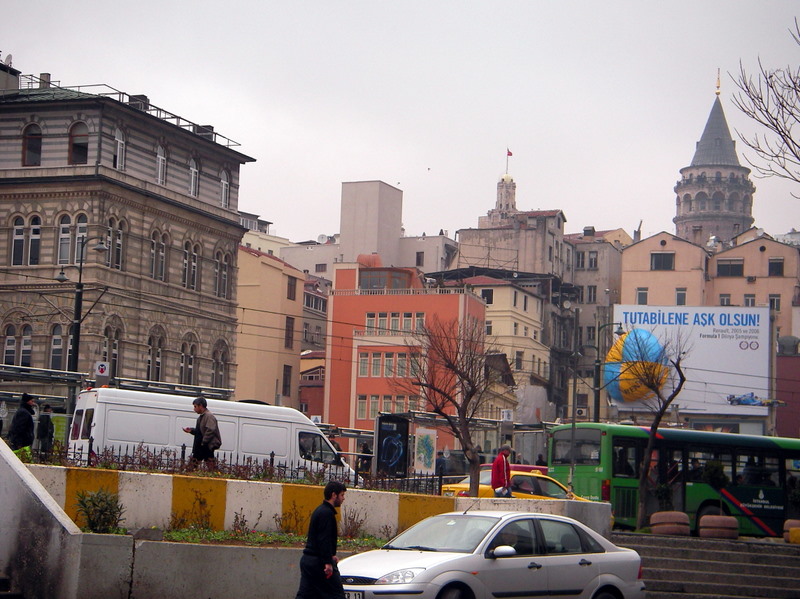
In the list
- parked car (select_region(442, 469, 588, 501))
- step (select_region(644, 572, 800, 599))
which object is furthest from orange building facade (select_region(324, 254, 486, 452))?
step (select_region(644, 572, 800, 599))

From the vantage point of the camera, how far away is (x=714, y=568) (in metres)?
20.2

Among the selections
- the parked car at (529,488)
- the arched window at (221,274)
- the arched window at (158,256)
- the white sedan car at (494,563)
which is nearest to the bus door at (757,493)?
the parked car at (529,488)

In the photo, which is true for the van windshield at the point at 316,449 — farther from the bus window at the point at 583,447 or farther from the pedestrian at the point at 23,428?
the pedestrian at the point at 23,428

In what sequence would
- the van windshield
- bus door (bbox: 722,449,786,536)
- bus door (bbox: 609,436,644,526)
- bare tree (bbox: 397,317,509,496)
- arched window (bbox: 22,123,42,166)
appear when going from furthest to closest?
bare tree (bbox: 397,317,509,496) → arched window (bbox: 22,123,42,166) → bus door (bbox: 722,449,786,536) → bus door (bbox: 609,436,644,526) → the van windshield

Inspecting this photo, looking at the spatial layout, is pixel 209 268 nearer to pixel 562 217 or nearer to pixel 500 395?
pixel 500 395

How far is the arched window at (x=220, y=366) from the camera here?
6356 centimetres

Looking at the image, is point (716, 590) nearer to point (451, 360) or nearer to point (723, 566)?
point (723, 566)

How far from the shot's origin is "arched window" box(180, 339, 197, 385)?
199 ft

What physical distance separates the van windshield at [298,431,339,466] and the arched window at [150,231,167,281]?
3046 cm

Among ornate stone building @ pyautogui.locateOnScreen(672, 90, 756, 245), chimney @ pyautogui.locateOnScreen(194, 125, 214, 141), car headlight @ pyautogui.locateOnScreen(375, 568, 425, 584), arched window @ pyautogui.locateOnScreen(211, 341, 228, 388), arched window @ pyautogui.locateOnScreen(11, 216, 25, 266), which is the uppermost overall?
ornate stone building @ pyautogui.locateOnScreen(672, 90, 756, 245)

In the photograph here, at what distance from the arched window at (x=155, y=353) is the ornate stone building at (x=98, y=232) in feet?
0.18

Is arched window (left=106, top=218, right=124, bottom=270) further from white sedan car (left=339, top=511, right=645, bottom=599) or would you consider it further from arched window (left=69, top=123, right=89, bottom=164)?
white sedan car (left=339, top=511, right=645, bottom=599)

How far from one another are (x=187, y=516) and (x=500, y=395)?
59023mm

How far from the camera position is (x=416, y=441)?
166ft
